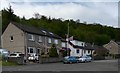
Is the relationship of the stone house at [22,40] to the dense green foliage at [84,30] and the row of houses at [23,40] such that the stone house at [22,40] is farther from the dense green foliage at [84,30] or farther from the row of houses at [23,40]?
the dense green foliage at [84,30]

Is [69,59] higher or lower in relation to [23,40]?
lower

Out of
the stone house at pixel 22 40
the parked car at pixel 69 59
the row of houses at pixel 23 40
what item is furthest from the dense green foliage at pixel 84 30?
the parked car at pixel 69 59

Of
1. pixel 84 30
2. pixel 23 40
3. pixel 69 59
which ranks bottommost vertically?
pixel 69 59

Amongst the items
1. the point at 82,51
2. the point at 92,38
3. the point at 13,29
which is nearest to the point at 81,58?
the point at 13,29

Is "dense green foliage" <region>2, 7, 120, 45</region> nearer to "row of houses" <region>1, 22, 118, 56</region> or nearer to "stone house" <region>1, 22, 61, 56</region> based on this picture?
"row of houses" <region>1, 22, 118, 56</region>

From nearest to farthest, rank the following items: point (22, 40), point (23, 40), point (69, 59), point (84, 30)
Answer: point (69, 59) → point (23, 40) → point (22, 40) → point (84, 30)

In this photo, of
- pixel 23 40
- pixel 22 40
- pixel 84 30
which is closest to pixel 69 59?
pixel 23 40

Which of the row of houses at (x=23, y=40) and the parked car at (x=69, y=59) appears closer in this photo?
the parked car at (x=69, y=59)

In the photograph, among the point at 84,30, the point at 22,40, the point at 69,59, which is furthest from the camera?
the point at 84,30

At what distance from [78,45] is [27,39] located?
128 ft

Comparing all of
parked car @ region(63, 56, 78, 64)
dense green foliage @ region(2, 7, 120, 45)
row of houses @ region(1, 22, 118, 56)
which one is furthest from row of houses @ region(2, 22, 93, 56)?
Result: dense green foliage @ region(2, 7, 120, 45)

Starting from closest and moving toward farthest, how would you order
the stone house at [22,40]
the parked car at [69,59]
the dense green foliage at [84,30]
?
1. the parked car at [69,59]
2. the stone house at [22,40]
3. the dense green foliage at [84,30]

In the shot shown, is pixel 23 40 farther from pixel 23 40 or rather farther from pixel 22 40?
pixel 22 40

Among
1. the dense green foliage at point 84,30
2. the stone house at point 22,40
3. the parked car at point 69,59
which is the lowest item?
the parked car at point 69,59
